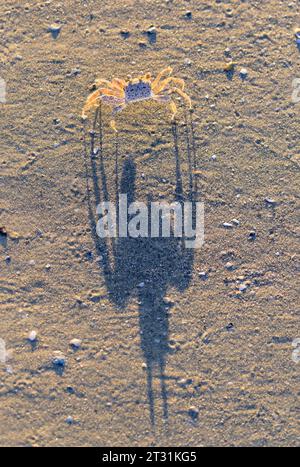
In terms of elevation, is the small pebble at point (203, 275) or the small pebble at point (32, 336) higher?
the small pebble at point (203, 275)

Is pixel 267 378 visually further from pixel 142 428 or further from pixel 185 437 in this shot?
pixel 142 428

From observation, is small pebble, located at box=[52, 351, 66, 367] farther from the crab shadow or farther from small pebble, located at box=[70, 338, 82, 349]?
the crab shadow

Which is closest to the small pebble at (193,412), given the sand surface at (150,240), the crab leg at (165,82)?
the sand surface at (150,240)

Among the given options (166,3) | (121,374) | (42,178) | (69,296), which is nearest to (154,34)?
(166,3)

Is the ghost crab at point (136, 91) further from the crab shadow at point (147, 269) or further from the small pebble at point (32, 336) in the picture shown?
the small pebble at point (32, 336)

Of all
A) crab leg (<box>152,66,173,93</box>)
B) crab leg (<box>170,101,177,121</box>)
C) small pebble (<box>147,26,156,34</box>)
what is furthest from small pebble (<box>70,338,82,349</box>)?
small pebble (<box>147,26,156,34</box>)

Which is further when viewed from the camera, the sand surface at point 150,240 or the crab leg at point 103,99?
the crab leg at point 103,99
